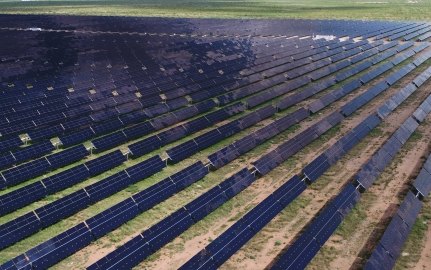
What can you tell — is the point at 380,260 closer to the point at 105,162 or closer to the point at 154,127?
the point at 105,162

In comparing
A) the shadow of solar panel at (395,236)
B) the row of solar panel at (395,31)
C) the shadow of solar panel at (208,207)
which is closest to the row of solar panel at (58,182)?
the shadow of solar panel at (208,207)

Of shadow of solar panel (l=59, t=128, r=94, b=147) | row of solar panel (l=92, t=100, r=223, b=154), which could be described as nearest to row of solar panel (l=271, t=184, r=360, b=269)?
row of solar panel (l=92, t=100, r=223, b=154)

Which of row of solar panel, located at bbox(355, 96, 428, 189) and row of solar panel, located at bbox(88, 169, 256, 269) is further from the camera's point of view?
row of solar panel, located at bbox(355, 96, 428, 189)

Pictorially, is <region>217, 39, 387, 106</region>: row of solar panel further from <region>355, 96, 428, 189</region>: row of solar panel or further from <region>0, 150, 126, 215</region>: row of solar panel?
<region>0, 150, 126, 215</region>: row of solar panel

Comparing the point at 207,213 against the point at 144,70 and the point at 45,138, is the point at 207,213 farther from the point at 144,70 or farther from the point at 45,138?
the point at 144,70

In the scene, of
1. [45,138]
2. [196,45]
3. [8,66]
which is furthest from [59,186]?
[196,45]

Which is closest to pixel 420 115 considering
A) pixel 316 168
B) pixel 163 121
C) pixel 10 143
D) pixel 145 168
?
pixel 316 168
